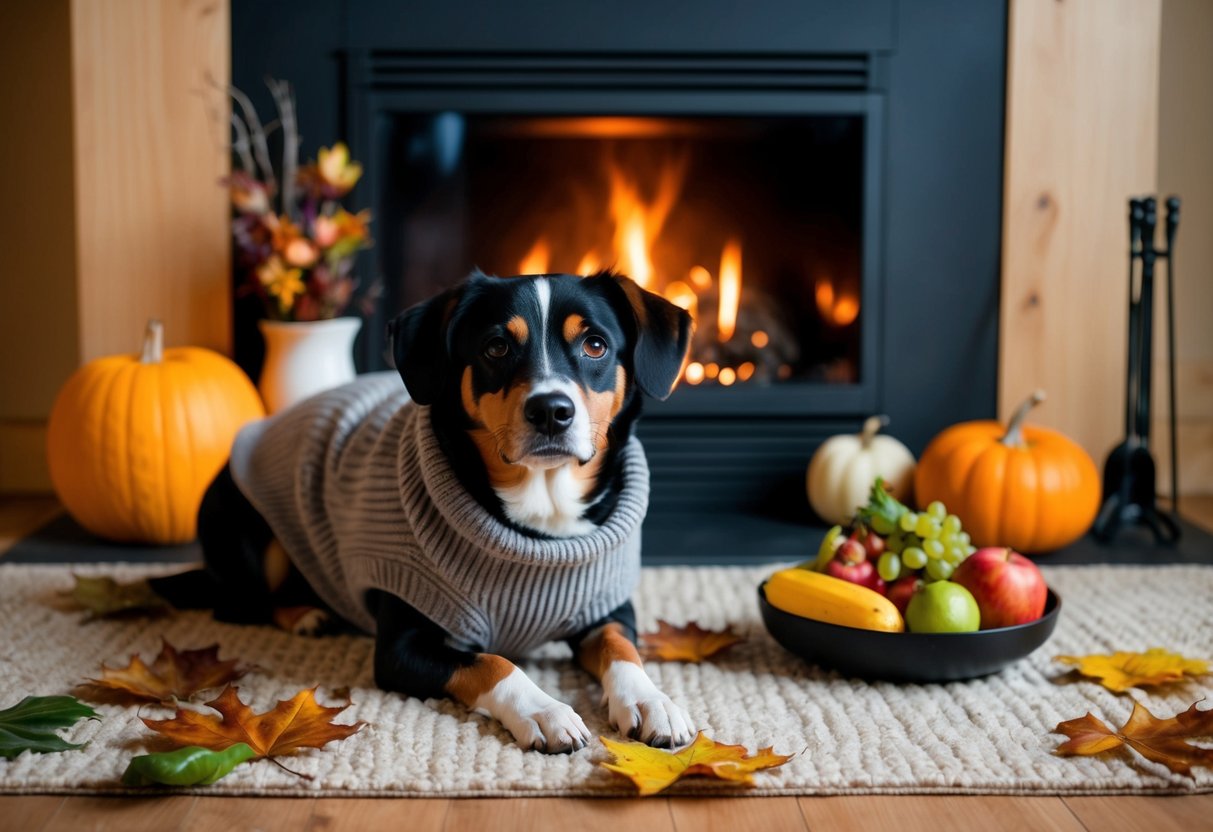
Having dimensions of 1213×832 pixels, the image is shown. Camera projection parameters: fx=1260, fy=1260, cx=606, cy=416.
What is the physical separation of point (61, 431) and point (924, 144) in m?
2.26

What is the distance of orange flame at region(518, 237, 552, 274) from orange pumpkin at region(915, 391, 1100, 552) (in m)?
1.20

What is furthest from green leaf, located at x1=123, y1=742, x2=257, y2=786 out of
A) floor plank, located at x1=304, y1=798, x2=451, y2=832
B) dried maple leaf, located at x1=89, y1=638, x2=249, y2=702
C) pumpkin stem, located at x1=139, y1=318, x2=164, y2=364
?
pumpkin stem, located at x1=139, y1=318, x2=164, y2=364

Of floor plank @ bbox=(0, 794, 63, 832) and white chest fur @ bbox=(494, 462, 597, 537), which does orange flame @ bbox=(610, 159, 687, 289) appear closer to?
white chest fur @ bbox=(494, 462, 597, 537)

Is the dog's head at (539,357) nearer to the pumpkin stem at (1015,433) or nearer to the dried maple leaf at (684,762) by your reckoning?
the dried maple leaf at (684,762)

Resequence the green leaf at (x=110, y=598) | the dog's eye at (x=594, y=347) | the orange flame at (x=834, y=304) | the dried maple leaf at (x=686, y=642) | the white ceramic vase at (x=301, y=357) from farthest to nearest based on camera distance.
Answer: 1. the orange flame at (x=834, y=304)
2. the white ceramic vase at (x=301, y=357)
3. the green leaf at (x=110, y=598)
4. the dried maple leaf at (x=686, y=642)
5. the dog's eye at (x=594, y=347)

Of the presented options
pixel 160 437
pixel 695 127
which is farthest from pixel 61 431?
pixel 695 127

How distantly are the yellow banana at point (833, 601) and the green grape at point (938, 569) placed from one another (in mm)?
84

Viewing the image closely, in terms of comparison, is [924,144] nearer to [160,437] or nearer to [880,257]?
[880,257]

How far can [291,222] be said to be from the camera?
3193mm

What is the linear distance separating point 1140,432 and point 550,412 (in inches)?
77.8

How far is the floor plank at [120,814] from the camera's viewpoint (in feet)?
4.88

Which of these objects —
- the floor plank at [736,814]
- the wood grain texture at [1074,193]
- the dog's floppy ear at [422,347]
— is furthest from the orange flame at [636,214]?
the floor plank at [736,814]

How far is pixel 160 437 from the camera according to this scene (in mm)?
2896

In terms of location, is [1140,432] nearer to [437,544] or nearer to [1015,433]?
[1015,433]
